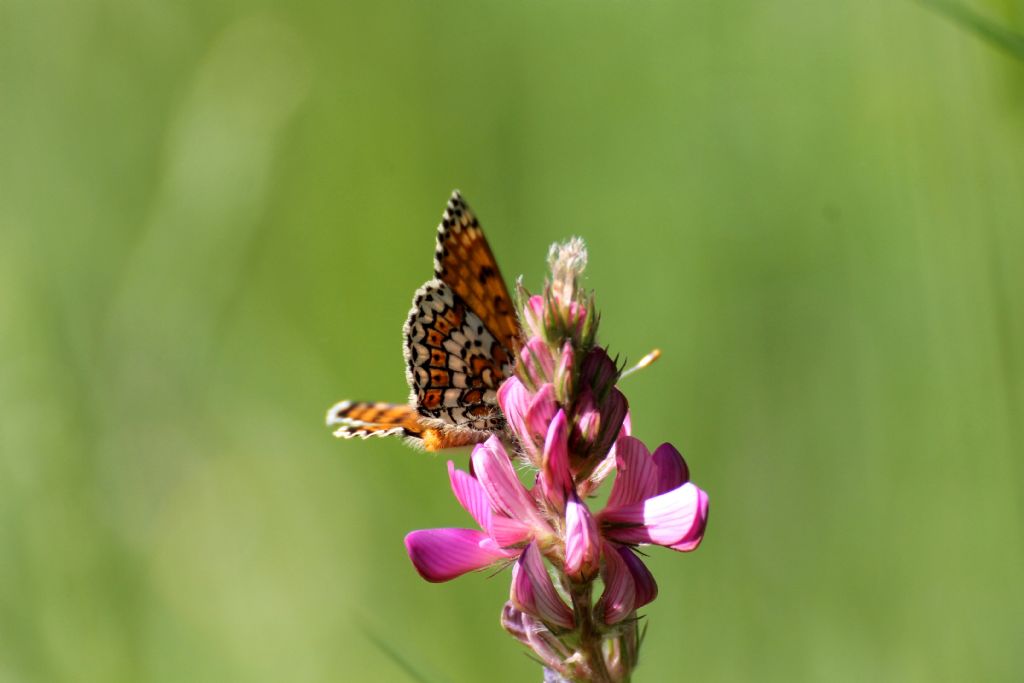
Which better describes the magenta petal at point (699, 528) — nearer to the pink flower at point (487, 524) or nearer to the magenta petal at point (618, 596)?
the magenta petal at point (618, 596)

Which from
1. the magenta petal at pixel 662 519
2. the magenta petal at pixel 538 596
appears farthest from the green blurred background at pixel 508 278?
the magenta petal at pixel 538 596

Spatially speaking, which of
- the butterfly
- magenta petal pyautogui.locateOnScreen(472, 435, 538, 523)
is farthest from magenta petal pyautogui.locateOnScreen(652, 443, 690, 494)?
the butterfly

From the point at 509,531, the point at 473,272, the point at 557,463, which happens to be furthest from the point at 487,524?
the point at 473,272

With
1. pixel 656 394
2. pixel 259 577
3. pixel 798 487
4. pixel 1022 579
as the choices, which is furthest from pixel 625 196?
pixel 1022 579

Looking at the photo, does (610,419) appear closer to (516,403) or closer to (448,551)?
(516,403)

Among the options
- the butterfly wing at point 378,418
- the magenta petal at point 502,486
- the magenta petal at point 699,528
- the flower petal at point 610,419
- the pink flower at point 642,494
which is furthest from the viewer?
the butterfly wing at point 378,418

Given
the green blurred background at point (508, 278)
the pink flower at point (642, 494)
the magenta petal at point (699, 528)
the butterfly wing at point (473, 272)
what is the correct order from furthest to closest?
1. the green blurred background at point (508, 278)
2. the butterfly wing at point (473, 272)
3. the pink flower at point (642, 494)
4. the magenta petal at point (699, 528)

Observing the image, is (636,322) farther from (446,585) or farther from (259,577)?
(259,577)
